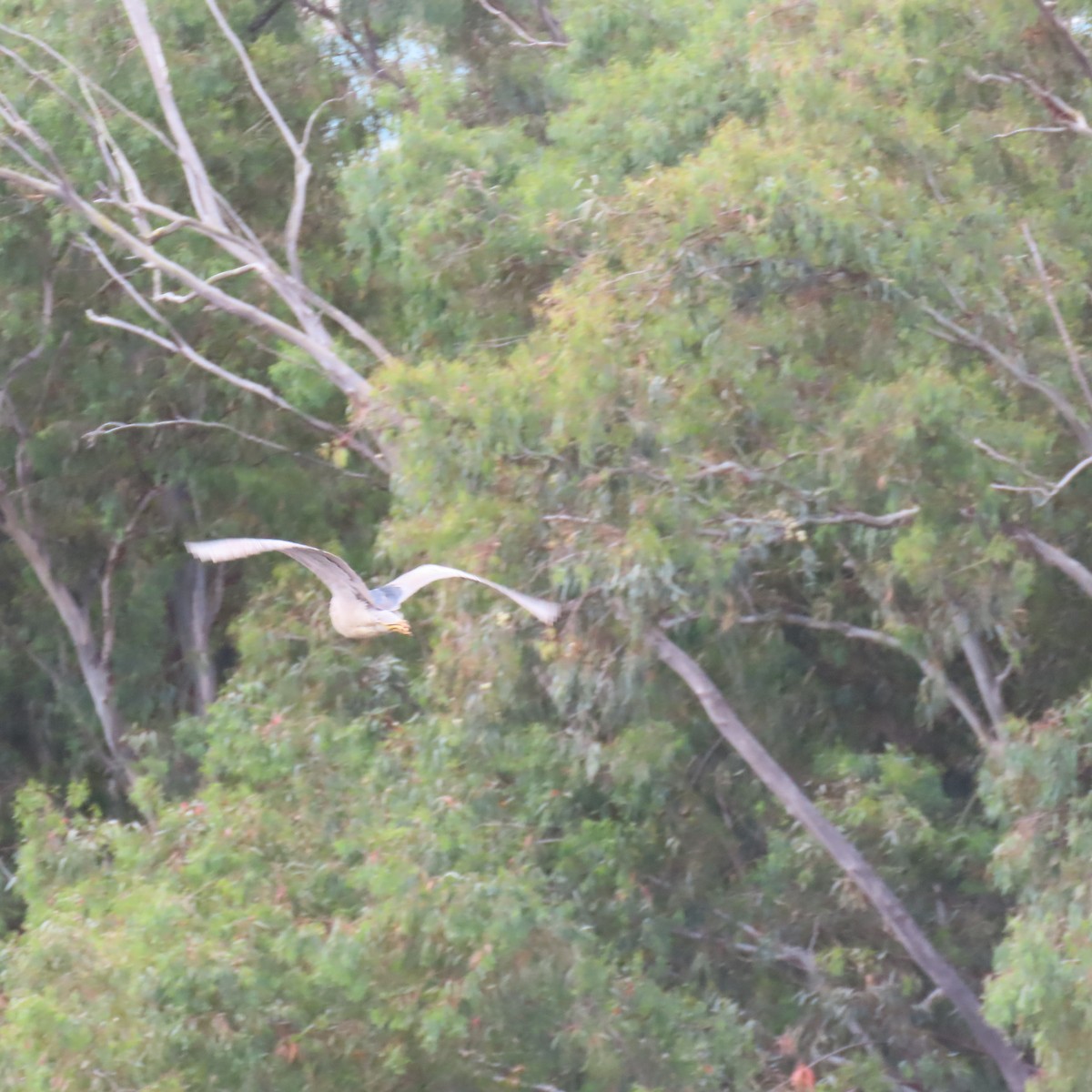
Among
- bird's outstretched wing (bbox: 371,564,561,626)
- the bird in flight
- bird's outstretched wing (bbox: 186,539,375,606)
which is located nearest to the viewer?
bird's outstretched wing (bbox: 186,539,375,606)

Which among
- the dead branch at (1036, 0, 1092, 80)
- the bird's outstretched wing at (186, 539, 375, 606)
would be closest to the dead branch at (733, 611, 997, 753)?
the dead branch at (1036, 0, 1092, 80)

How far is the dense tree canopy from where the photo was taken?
31.2 ft

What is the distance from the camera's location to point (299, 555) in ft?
21.6

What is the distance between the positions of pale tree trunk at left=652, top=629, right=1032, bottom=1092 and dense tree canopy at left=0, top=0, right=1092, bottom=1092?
6.4 inches

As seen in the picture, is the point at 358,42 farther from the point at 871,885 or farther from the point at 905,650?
the point at 871,885

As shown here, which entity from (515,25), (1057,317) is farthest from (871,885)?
(515,25)

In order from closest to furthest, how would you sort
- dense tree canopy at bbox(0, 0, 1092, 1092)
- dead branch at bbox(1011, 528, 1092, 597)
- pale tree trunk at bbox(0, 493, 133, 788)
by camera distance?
dense tree canopy at bbox(0, 0, 1092, 1092), dead branch at bbox(1011, 528, 1092, 597), pale tree trunk at bbox(0, 493, 133, 788)

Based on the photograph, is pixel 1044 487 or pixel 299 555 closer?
pixel 299 555

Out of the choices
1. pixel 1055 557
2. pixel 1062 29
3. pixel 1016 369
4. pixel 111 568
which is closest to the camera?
pixel 1016 369

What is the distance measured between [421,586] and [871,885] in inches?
190

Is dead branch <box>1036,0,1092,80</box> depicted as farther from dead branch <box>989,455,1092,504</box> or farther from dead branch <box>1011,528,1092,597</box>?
dead branch <box>1011,528,1092,597</box>

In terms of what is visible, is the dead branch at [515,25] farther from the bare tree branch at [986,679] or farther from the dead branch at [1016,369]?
the bare tree branch at [986,679]

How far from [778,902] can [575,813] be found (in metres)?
1.63

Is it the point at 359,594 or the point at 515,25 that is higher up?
the point at 515,25
